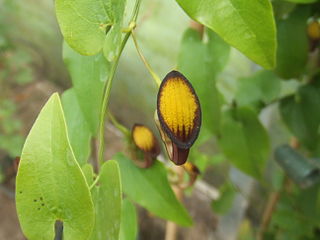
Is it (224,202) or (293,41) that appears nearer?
(293,41)

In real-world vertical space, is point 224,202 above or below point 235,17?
below

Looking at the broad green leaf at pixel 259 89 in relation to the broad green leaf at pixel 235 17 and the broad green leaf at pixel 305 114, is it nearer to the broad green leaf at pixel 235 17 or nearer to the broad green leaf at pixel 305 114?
the broad green leaf at pixel 305 114

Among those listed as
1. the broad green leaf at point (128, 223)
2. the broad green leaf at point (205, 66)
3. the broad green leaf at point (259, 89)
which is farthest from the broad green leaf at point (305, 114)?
the broad green leaf at point (128, 223)

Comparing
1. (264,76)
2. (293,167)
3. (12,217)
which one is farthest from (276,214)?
(12,217)

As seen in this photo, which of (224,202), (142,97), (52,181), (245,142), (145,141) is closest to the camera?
(52,181)

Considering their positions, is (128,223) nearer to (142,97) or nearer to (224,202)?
(224,202)

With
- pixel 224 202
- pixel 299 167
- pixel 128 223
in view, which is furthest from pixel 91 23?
pixel 224 202

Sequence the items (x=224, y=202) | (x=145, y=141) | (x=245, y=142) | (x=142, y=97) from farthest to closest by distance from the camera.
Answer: (x=142, y=97), (x=224, y=202), (x=245, y=142), (x=145, y=141)
